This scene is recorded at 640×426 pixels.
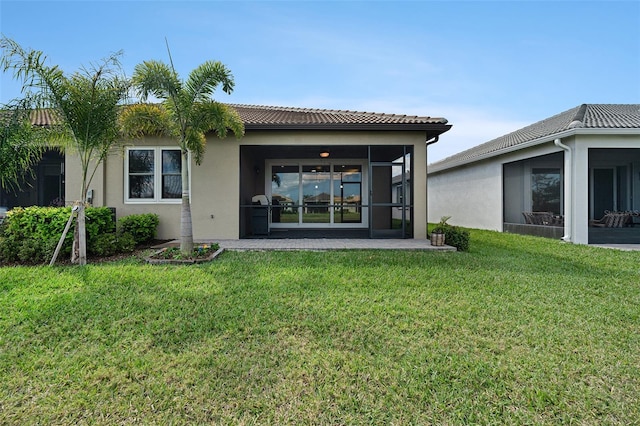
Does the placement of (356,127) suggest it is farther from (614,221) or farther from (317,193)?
(614,221)

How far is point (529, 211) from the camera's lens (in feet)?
38.1

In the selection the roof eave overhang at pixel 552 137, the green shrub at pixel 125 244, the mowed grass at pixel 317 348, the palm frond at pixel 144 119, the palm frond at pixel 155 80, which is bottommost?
the mowed grass at pixel 317 348

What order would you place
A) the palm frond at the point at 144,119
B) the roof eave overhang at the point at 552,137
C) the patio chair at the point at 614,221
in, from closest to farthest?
the palm frond at the point at 144,119 → the roof eave overhang at the point at 552,137 → the patio chair at the point at 614,221

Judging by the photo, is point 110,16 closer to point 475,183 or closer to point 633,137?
point 475,183

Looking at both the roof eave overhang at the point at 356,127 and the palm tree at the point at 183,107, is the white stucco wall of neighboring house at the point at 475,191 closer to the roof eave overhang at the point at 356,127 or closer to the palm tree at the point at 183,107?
the roof eave overhang at the point at 356,127

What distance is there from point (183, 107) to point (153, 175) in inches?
136

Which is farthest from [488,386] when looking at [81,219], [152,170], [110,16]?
[110,16]

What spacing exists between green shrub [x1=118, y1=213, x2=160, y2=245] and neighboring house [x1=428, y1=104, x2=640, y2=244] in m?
11.6

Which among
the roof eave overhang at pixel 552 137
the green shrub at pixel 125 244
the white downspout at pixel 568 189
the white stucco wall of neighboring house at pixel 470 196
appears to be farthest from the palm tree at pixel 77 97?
the white stucco wall of neighboring house at pixel 470 196

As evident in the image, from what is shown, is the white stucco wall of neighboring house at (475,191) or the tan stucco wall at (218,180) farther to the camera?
the white stucco wall of neighboring house at (475,191)

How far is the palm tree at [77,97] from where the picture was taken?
17.6ft

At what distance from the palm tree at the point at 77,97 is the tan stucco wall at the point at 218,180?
2.42m

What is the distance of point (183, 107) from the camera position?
614cm

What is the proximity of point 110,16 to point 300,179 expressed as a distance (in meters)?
7.80
